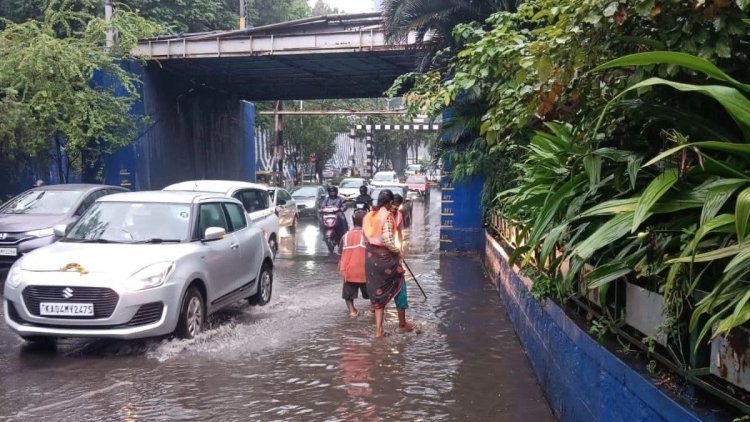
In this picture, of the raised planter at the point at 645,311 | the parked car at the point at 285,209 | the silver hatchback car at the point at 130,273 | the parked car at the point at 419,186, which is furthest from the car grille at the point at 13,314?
the parked car at the point at 419,186

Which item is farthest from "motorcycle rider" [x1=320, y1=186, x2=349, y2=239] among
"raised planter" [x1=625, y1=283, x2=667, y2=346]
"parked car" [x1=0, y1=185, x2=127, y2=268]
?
"raised planter" [x1=625, y1=283, x2=667, y2=346]

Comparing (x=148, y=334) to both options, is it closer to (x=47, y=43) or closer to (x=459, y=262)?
(x=459, y=262)

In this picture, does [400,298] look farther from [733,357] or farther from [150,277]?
[733,357]

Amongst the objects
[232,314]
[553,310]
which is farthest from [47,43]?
[553,310]

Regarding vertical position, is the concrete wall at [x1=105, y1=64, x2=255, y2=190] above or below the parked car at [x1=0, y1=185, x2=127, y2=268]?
above

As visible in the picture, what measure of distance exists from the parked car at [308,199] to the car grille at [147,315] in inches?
752

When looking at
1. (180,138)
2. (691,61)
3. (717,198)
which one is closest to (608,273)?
(717,198)

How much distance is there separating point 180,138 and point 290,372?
1869 centimetres

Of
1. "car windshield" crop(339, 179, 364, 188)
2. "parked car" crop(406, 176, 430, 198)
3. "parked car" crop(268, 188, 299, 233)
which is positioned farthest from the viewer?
"parked car" crop(406, 176, 430, 198)

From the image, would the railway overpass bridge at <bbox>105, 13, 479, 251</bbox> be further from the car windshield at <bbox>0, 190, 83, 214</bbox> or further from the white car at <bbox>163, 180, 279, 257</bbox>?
the car windshield at <bbox>0, 190, 83, 214</bbox>

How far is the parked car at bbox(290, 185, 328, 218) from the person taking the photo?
85.9 ft

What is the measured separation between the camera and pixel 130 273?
6203 mm

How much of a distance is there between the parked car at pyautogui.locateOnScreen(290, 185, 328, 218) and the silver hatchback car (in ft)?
58.5

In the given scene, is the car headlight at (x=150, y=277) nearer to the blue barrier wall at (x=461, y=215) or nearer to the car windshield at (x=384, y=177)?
the blue barrier wall at (x=461, y=215)
